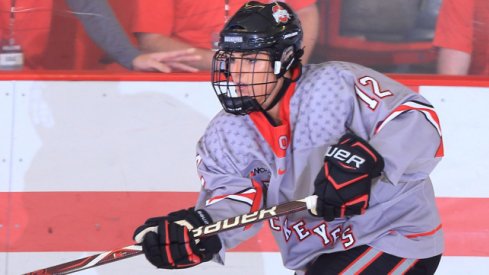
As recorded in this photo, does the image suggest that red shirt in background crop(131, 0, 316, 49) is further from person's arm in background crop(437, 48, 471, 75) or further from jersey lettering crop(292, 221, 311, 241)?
jersey lettering crop(292, 221, 311, 241)

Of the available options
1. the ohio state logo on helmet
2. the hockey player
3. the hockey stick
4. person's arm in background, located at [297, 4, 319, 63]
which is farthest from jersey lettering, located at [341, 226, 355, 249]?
person's arm in background, located at [297, 4, 319, 63]

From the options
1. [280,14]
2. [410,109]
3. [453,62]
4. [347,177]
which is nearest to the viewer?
[347,177]

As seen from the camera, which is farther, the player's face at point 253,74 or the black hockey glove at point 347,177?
the player's face at point 253,74

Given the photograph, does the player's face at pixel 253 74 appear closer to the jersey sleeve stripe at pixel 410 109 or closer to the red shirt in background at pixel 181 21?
the jersey sleeve stripe at pixel 410 109

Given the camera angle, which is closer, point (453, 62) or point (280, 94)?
point (280, 94)

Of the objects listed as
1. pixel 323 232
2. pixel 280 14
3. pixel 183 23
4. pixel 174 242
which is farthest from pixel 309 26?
pixel 174 242

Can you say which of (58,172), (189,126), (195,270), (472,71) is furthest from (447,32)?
(58,172)

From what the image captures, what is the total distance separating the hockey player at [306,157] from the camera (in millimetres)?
2271

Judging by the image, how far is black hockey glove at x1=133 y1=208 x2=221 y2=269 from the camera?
2.30 m

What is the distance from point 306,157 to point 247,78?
0.75 ft

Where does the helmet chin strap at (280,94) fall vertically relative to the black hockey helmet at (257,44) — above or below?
below

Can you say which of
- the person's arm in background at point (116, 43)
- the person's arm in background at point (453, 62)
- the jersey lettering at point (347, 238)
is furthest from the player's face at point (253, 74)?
the person's arm in background at point (453, 62)

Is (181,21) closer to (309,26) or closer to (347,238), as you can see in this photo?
(309,26)

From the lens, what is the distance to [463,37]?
11.2 feet
